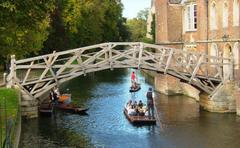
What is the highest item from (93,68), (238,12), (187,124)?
(238,12)

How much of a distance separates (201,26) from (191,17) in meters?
2.84

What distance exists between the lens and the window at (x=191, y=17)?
3897cm

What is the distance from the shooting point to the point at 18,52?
39.9 m

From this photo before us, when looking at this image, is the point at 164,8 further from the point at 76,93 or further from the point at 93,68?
the point at 93,68

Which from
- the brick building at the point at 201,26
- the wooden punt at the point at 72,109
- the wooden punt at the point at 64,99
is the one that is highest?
the brick building at the point at 201,26

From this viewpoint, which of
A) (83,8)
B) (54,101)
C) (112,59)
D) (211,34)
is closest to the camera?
(112,59)

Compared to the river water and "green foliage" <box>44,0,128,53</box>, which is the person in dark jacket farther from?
"green foliage" <box>44,0,128,53</box>

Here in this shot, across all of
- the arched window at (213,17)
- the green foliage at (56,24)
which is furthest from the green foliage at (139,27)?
the arched window at (213,17)

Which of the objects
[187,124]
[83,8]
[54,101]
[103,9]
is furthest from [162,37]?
[103,9]

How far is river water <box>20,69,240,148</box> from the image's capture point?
22.8 metres

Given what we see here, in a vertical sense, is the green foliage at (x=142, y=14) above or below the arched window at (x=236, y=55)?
above

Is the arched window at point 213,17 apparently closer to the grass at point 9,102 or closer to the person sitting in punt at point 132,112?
the person sitting in punt at point 132,112

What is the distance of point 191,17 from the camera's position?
129ft

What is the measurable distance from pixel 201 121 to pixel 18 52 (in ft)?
58.6
